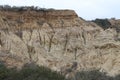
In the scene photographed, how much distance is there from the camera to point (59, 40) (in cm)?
5125

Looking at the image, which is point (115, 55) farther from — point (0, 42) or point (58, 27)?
point (0, 42)

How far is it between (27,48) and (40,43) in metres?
3.98

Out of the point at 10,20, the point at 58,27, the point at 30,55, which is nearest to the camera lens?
the point at 30,55

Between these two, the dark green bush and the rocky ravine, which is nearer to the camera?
the dark green bush

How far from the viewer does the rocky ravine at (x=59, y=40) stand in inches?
1767

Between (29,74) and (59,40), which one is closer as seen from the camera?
(29,74)

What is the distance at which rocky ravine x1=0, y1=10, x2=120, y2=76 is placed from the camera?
4488 centimetres

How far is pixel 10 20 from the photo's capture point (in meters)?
48.7

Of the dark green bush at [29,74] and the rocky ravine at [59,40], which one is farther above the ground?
the dark green bush at [29,74]

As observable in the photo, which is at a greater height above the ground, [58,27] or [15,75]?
[15,75]

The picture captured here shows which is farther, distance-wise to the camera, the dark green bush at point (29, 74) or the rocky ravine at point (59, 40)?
the rocky ravine at point (59, 40)

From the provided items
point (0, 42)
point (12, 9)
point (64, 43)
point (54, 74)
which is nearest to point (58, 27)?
point (64, 43)

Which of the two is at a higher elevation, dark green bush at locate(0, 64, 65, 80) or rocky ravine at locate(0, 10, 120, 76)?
dark green bush at locate(0, 64, 65, 80)

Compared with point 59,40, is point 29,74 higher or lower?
higher
